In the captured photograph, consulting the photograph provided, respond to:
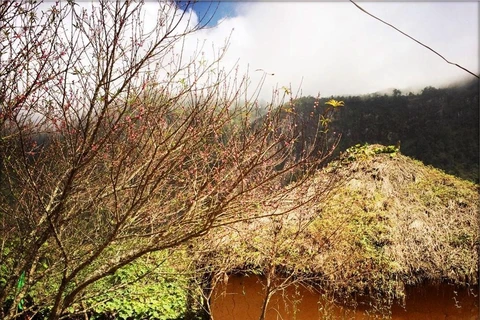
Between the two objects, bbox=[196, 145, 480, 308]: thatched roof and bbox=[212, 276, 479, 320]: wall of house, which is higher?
bbox=[196, 145, 480, 308]: thatched roof

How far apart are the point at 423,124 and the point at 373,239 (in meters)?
16.4

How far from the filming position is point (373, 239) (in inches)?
242

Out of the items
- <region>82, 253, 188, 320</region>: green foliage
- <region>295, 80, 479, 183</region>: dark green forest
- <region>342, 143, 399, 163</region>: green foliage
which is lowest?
<region>82, 253, 188, 320</region>: green foliage

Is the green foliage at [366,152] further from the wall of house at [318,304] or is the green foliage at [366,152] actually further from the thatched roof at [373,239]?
the wall of house at [318,304]

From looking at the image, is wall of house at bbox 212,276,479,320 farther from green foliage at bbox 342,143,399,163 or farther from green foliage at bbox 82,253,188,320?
green foliage at bbox 342,143,399,163

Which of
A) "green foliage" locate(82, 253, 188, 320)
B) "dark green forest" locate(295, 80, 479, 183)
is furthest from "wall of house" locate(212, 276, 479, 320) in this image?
"dark green forest" locate(295, 80, 479, 183)

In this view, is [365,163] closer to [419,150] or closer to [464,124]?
[419,150]

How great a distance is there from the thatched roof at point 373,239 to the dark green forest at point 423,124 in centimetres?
975

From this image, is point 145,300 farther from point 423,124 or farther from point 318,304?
point 423,124

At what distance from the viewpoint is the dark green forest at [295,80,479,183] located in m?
17.2

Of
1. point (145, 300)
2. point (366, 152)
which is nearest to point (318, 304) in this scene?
point (145, 300)

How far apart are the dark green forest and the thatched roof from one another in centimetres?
975

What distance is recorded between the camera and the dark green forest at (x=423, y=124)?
56.4 feet

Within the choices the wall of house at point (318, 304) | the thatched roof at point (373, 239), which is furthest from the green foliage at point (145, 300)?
the thatched roof at point (373, 239)
